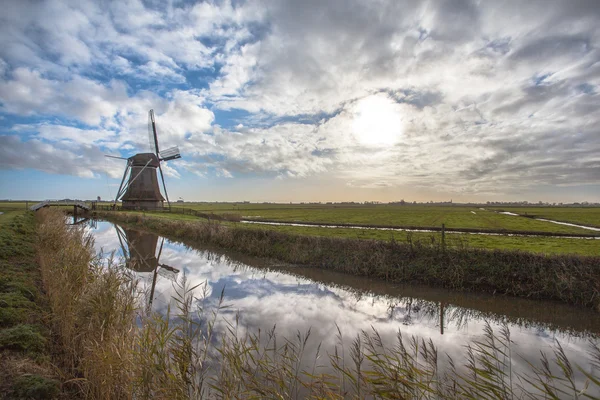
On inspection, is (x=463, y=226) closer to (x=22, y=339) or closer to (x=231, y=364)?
(x=231, y=364)

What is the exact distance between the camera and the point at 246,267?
17812 millimetres

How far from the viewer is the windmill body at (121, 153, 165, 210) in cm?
5691

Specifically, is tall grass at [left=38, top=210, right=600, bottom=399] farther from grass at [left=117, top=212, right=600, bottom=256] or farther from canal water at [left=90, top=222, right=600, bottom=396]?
grass at [left=117, top=212, right=600, bottom=256]

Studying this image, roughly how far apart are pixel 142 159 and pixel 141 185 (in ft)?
16.9

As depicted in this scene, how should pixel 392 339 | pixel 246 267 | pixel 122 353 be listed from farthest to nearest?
1. pixel 246 267
2. pixel 392 339
3. pixel 122 353

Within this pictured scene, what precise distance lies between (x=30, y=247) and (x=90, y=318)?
40.9 feet

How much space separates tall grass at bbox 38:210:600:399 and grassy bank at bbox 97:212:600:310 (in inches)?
229

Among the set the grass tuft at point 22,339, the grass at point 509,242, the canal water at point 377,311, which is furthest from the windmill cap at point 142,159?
the grass tuft at point 22,339

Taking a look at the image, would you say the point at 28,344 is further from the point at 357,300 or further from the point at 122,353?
the point at 357,300

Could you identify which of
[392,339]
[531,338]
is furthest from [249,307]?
[531,338]

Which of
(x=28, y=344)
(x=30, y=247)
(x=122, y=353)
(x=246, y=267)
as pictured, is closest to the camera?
(x=122, y=353)

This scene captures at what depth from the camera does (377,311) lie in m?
11.0

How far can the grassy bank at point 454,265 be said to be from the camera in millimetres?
12023

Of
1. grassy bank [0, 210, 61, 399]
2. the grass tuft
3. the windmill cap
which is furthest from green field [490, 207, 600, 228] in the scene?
the windmill cap
